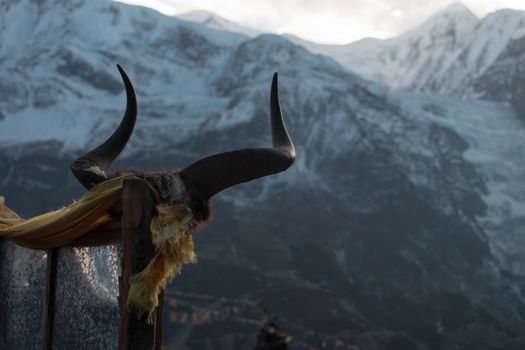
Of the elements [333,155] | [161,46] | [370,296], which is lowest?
[370,296]

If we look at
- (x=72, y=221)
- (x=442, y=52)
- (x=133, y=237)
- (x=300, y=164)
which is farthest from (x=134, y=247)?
(x=442, y=52)

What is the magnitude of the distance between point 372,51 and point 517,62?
2173cm

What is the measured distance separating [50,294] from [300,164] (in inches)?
3777

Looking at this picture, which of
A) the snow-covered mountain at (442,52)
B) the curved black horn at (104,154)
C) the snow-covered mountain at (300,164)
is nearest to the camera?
the curved black horn at (104,154)

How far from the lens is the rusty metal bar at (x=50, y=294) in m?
4.52

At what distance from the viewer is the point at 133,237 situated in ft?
A: 12.4

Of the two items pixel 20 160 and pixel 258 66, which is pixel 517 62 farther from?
pixel 20 160

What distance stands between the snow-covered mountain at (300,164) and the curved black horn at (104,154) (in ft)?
224

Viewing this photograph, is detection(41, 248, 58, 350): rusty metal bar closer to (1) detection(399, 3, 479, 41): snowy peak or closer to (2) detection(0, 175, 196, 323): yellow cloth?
(2) detection(0, 175, 196, 323): yellow cloth

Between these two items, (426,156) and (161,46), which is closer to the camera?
(426,156)

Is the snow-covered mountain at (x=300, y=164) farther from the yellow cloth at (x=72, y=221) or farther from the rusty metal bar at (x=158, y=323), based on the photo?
the rusty metal bar at (x=158, y=323)

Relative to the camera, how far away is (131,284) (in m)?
3.73

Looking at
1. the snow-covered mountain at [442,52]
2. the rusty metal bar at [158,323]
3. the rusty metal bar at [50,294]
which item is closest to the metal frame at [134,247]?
the rusty metal bar at [158,323]

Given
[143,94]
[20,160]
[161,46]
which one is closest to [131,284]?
[20,160]
